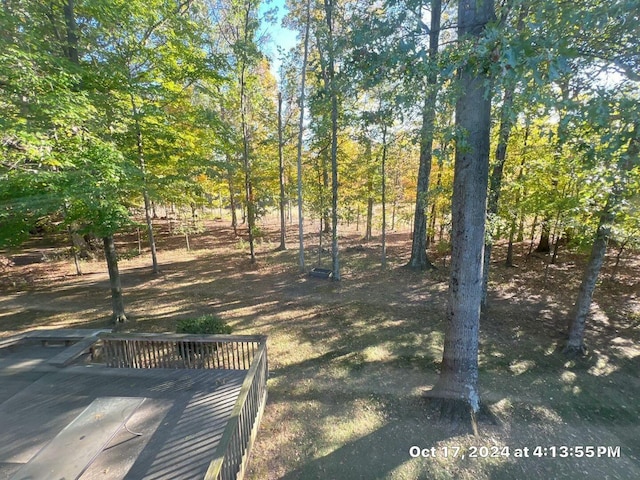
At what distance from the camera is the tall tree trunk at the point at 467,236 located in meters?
3.31

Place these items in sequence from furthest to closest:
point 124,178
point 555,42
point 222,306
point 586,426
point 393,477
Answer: point 222,306 → point 124,178 → point 586,426 → point 393,477 → point 555,42

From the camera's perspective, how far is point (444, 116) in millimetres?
3775

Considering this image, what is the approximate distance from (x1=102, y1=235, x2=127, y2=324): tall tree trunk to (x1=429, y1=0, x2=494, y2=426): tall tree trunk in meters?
7.91

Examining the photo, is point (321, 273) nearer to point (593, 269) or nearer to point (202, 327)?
point (202, 327)

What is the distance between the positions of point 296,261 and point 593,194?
10677 millimetres

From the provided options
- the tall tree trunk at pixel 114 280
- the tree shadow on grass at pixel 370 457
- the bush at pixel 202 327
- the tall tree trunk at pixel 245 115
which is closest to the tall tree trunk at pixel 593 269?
the tree shadow on grass at pixel 370 457

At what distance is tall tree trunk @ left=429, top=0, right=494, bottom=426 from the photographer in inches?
130

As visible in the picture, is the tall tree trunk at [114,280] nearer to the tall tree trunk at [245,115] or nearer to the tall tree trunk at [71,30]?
the tall tree trunk at [71,30]

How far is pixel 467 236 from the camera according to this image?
3.82 metres

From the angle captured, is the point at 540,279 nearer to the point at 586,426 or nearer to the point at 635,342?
the point at 635,342

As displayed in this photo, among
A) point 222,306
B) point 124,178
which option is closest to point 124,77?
point 124,178

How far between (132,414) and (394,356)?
483cm
